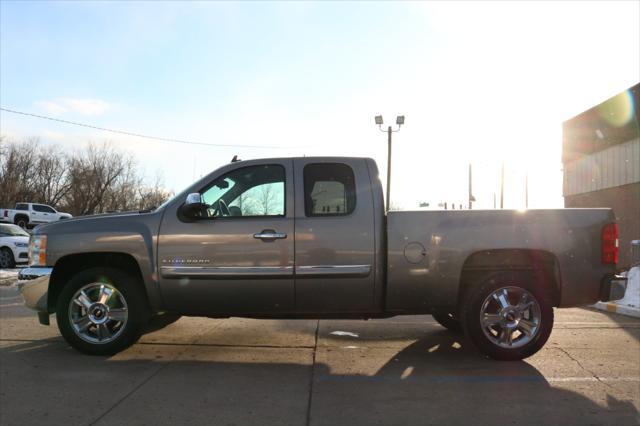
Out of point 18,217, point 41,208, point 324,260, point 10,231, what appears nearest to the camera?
point 324,260

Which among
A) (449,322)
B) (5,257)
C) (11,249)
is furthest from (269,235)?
(5,257)

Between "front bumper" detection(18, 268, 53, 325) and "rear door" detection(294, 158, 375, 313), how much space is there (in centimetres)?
254

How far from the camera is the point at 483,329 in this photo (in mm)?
4938

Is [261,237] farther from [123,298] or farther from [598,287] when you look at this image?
[598,287]

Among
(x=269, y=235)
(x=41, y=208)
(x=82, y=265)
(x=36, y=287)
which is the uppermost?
(x=41, y=208)

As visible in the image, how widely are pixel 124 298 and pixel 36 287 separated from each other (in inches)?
35.8

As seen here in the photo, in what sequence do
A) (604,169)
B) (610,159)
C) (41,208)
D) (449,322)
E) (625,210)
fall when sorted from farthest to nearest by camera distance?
1. (41,208)
2. (604,169)
3. (610,159)
4. (625,210)
5. (449,322)

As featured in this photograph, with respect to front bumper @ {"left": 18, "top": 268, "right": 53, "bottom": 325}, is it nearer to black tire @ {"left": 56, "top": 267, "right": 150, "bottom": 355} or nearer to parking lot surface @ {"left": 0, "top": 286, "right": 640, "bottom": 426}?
black tire @ {"left": 56, "top": 267, "right": 150, "bottom": 355}

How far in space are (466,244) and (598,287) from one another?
1331 mm

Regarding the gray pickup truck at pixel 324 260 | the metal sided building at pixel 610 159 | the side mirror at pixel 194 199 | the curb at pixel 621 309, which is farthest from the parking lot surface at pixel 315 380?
the metal sided building at pixel 610 159

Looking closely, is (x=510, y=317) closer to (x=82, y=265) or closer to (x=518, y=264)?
(x=518, y=264)

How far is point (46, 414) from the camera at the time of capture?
3.64 metres

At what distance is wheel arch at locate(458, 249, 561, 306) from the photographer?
4.96 meters

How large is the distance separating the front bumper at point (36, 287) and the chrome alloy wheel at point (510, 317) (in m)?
4.32
